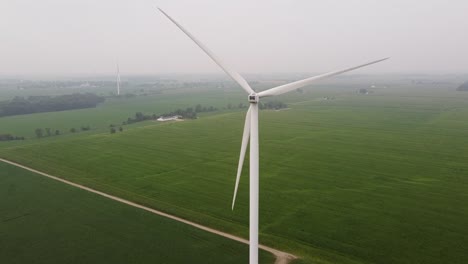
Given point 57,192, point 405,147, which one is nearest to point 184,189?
point 57,192

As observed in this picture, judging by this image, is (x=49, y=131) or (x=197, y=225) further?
(x=49, y=131)

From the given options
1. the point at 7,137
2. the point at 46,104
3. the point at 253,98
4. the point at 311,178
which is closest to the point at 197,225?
the point at 253,98

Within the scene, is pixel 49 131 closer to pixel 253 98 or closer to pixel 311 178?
pixel 311 178

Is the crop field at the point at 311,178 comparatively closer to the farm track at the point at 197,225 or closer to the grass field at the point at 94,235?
the farm track at the point at 197,225

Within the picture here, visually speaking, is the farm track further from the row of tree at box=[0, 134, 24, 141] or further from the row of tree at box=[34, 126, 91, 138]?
the row of tree at box=[34, 126, 91, 138]

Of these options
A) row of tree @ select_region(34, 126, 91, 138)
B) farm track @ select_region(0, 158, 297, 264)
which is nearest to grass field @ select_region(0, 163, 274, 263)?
→ farm track @ select_region(0, 158, 297, 264)

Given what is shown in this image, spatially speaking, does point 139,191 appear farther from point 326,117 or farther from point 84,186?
point 326,117

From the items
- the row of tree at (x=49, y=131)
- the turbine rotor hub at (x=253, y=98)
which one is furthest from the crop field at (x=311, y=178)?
the turbine rotor hub at (x=253, y=98)
